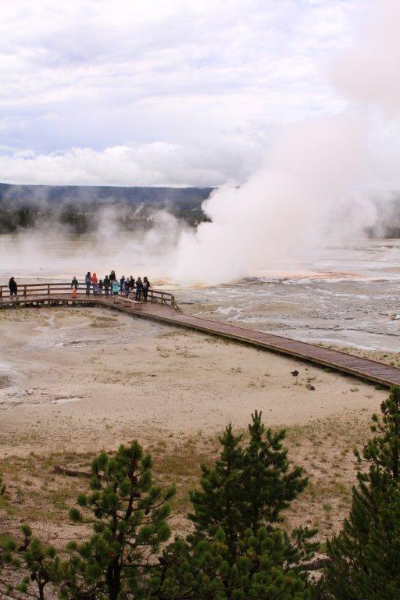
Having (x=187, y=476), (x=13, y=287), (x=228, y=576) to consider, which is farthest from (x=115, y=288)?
(x=228, y=576)

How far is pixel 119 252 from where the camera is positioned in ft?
216

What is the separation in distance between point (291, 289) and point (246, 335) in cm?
1683

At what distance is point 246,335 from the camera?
947 inches

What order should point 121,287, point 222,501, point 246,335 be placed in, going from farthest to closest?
point 121,287 → point 246,335 → point 222,501

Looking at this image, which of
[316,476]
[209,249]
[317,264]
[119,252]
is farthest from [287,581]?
[119,252]

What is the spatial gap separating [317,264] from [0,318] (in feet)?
121

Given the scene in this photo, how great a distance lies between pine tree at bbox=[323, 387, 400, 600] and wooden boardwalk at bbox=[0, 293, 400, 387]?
10447mm

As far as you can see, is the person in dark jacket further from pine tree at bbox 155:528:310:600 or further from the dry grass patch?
pine tree at bbox 155:528:310:600

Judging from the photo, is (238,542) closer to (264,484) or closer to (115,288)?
(264,484)

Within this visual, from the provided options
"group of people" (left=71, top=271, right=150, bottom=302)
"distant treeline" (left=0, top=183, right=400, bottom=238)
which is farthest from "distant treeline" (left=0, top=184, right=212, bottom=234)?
"group of people" (left=71, top=271, right=150, bottom=302)

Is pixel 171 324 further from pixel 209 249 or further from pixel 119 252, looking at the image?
pixel 119 252

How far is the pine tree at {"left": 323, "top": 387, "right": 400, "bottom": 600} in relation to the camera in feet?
18.2

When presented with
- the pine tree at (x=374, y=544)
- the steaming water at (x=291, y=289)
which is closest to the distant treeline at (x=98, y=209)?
the steaming water at (x=291, y=289)

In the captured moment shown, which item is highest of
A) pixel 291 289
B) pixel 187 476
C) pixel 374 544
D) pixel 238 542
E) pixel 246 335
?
pixel 291 289
